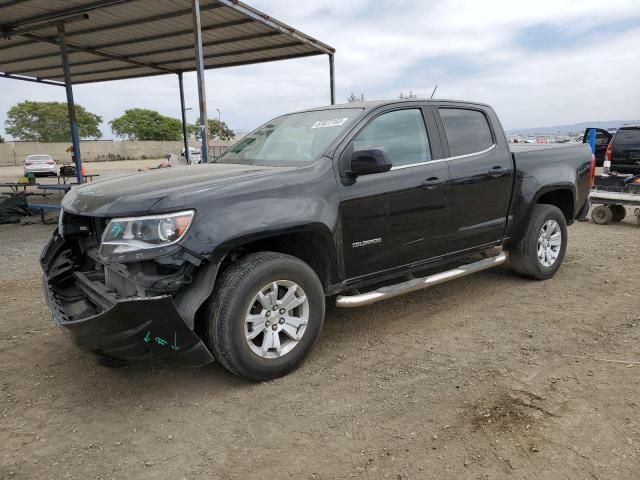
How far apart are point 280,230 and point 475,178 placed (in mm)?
2095

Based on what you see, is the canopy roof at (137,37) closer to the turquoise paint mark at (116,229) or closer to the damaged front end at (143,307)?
the turquoise paint mark at (116,229)

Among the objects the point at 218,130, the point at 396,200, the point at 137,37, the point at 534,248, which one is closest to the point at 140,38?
the point at 137,37

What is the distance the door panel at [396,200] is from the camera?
3559mm

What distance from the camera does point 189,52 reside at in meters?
13.2

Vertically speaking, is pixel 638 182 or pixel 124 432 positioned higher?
pixel 638 182

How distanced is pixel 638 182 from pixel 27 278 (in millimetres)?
9434

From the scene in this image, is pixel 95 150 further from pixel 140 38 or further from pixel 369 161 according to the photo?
pixel 369 161

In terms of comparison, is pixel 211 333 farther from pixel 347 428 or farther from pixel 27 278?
pixel 27 278

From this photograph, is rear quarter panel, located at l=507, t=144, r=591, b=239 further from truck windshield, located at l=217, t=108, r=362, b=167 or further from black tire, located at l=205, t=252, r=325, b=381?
black tire, located at l=205, t=252, r=325, b=381

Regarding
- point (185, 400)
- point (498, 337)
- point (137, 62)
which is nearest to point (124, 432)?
point (185, 400)

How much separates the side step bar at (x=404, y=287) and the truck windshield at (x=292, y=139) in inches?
40.8

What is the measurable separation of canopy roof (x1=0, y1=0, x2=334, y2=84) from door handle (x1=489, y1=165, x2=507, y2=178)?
20.8 ft

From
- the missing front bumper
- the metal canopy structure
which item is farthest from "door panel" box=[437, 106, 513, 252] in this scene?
the metal canopy structure

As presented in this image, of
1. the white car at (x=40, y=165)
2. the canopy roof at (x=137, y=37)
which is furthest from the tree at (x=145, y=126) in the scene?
the canopy roof at (x=137, y=37)
